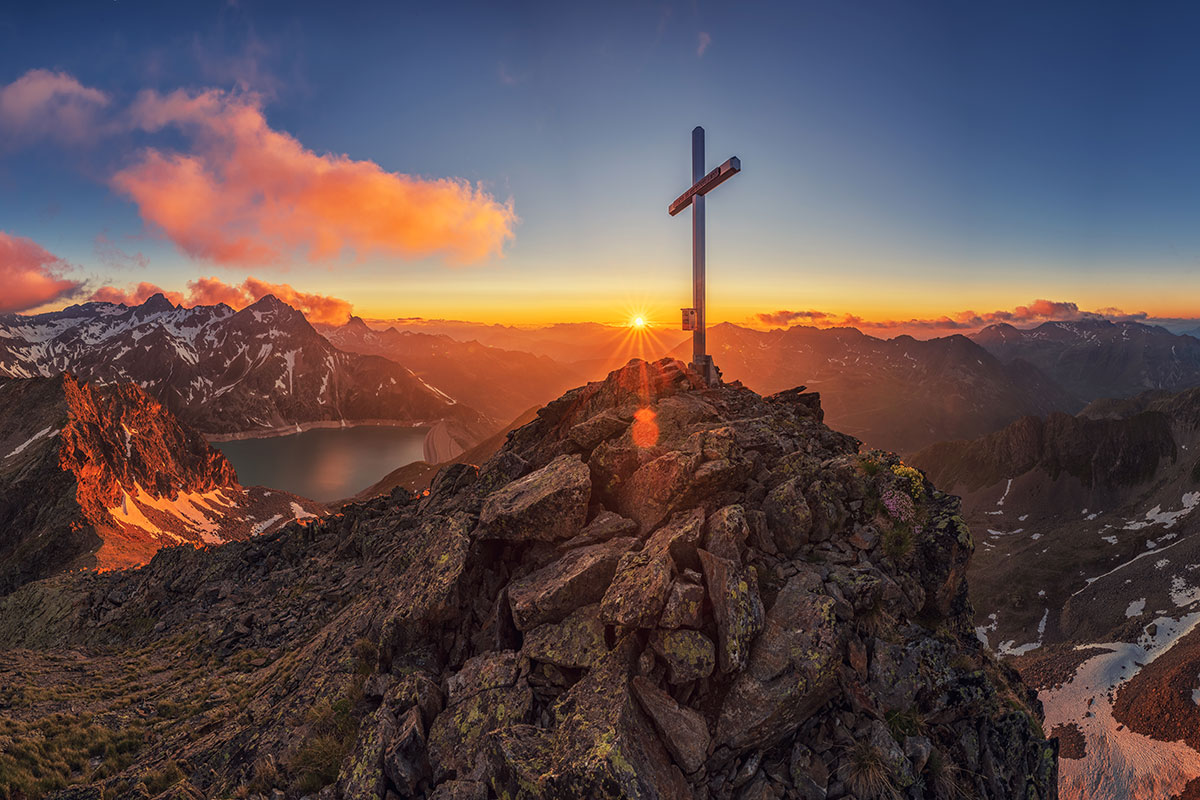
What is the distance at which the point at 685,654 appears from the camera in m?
9.43

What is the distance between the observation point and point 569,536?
13.5 metres

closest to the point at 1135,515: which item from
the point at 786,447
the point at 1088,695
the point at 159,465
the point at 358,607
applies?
the point at 1088,695

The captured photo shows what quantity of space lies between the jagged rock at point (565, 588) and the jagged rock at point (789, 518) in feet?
11.5

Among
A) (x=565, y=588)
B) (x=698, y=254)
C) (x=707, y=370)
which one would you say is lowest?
(x=565, y=588)

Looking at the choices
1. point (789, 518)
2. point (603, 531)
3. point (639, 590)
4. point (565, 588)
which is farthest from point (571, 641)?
point (789, 518)

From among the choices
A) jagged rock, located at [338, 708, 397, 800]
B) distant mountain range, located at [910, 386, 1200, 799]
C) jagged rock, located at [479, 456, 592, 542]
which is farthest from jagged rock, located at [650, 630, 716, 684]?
distant mountain range, located at [910, 386, 1200, 799]

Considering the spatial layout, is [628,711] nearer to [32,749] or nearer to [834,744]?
[834,744]

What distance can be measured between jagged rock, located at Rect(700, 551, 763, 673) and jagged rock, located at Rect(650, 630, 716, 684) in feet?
0.97

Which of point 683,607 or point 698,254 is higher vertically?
point 698,254

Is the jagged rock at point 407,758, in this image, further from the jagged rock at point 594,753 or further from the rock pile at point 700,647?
the jagged rock at point 594,753

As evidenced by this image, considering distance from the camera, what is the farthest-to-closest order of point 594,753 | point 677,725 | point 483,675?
point 483,675 → point 677,725 → point 594,753

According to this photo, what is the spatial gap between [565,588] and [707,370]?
1305 centimetres

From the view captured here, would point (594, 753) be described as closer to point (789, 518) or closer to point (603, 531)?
point (603, 531)

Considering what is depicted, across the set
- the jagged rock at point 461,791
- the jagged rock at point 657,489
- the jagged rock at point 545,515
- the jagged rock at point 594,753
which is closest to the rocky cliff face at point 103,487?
the jagged rock at point 545,515
